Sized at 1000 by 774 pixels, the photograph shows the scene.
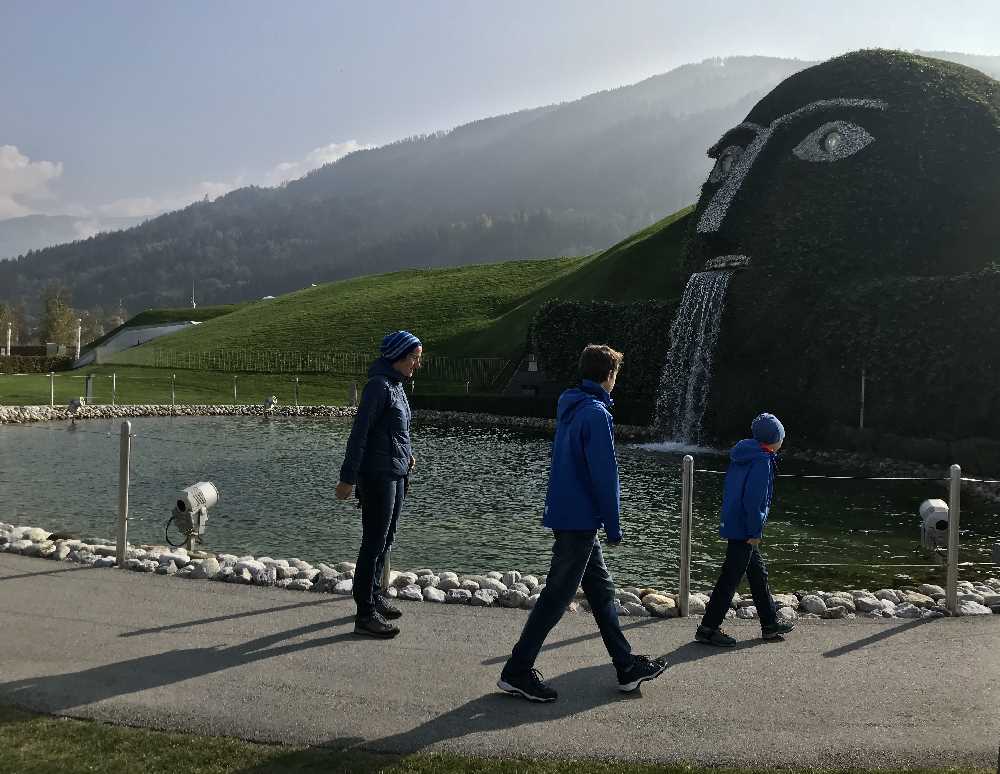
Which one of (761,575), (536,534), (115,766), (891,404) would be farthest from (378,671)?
(891,404)

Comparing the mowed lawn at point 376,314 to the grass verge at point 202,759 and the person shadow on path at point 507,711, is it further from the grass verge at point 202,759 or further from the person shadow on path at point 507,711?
the grass verge at point 202,759

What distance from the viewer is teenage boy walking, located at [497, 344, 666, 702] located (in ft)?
17.6

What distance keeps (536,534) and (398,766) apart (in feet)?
27.8

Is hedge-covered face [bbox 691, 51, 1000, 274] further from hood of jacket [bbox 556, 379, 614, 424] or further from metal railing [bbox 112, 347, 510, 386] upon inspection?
hood of jacket [bbox 556, 379, 614, 424]

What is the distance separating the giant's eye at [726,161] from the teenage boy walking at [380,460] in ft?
106

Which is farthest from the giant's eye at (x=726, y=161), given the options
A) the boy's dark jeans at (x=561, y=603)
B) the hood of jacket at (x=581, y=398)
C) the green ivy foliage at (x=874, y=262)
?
the boy's dark jeans at (x=561, y=603)

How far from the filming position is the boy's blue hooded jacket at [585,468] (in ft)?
17.6

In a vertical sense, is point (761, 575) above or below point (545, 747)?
above

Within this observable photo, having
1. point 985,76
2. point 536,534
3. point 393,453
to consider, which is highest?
point 985,76

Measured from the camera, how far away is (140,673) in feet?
18.9

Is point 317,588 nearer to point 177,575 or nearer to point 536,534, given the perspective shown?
point 177,575

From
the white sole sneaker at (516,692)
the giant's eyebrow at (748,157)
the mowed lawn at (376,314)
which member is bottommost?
the white sole sneaker at (516,692)

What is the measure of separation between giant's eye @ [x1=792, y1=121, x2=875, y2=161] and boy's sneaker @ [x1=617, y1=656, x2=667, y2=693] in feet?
101

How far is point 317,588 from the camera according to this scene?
8.21 metres
